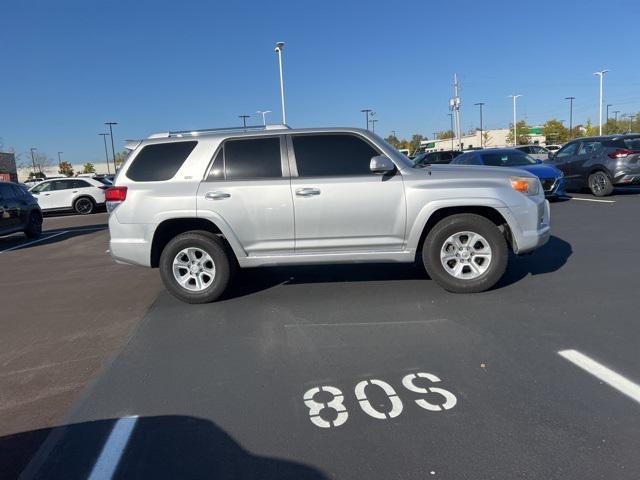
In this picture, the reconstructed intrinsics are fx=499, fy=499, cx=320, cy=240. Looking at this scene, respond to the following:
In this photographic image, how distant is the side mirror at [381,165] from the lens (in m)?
5.22

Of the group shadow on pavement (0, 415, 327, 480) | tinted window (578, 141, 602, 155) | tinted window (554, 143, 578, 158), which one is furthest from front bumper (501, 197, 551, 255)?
tinted window (554, 143, 578, 158)

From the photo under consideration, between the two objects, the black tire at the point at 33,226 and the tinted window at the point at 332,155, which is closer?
the tinted window at the point at 332,155

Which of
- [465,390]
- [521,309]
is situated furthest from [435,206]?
[465,390]

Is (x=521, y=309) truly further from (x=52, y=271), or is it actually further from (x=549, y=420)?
(x=52, y=271)

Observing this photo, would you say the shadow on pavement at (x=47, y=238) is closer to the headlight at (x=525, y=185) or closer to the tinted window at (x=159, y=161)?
the tinted window at (x=159, y=161)

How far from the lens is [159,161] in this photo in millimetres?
5699

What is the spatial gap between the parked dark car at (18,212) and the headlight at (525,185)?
Result: 38.5 feet

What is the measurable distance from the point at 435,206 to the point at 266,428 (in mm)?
3184

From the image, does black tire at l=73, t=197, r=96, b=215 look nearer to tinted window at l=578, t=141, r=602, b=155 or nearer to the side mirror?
tinted window at l=578, t=141, r=602, b=155

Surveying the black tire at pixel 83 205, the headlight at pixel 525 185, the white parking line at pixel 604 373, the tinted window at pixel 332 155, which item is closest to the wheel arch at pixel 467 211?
the headlight at pixel 525 185

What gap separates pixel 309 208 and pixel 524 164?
31.4 feet

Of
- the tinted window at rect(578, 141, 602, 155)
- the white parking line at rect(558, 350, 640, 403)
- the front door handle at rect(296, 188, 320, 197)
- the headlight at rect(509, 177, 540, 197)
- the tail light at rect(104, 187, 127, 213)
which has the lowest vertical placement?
the white parking line at rect(558, 350, 640, 403)

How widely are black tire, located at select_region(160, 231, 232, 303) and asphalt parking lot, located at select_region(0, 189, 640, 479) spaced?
162mm

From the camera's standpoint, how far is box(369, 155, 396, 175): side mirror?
522 centimetres
